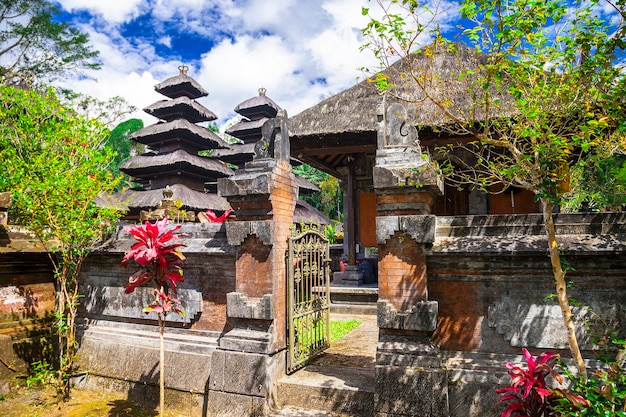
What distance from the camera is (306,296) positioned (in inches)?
242

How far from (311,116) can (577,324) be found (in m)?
8.41

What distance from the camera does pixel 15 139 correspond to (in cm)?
662

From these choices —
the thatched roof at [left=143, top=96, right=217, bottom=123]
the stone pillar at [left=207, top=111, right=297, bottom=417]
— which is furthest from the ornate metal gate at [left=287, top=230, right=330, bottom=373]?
the thatched roof at [left=143, top=96, right=217, bottom=123]

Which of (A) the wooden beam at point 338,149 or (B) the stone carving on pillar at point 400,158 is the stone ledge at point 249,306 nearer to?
(B) the stone carving on pillar at point 400,158

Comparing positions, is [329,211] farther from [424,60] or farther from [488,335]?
[488,335]

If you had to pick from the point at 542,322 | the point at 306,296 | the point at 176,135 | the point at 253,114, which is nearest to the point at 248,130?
the point at 253,114

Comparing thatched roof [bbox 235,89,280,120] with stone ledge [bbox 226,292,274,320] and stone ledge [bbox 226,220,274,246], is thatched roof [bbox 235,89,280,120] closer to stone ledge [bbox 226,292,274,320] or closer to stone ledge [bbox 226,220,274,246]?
stone ledge [bbox 226,220,274,246]

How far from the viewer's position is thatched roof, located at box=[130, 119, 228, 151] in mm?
21719

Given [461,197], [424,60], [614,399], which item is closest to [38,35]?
[424,60]

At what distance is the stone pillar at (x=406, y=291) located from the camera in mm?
4391

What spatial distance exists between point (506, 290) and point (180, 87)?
72.9 ft

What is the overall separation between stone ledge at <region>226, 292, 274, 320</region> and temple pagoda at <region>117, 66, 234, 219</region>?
48.3 feet

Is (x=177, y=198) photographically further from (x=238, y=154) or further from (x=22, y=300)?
(x=22, y=300)

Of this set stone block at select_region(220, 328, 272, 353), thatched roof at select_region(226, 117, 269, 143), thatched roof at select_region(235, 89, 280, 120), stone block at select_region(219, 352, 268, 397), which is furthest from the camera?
thatched roof at select_region(235, 89, 280, 120)
